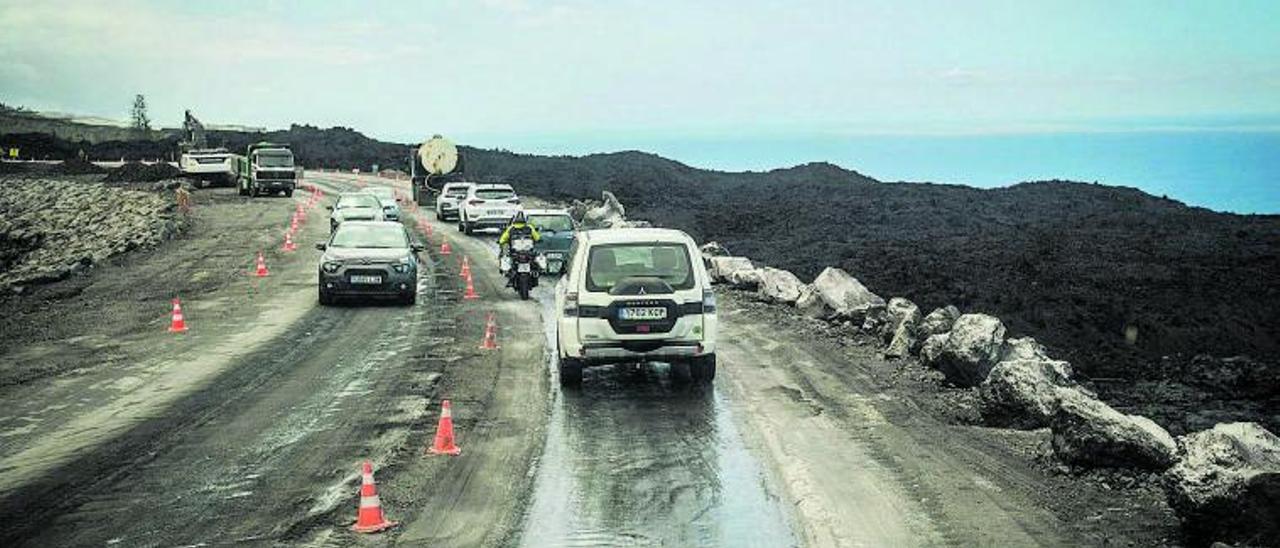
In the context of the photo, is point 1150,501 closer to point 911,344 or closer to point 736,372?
point 736,372

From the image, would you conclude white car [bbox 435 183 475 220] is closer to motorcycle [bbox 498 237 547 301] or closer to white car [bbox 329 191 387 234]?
white car [bbox 329 191 387 234]

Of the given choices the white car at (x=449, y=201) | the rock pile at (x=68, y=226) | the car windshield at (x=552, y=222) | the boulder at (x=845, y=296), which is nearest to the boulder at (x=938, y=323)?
the boulder at (x=845, y=296)

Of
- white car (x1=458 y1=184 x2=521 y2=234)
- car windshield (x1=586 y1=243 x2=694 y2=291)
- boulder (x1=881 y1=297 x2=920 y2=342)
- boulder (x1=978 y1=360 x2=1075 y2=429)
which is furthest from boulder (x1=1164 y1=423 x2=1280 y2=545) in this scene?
white car (x1=458 y1=184 x2=521 y2=234)

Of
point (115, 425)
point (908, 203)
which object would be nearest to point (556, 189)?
point (908, 203)

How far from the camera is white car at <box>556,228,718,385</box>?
14055 millimetres

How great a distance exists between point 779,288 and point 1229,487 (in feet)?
53.2

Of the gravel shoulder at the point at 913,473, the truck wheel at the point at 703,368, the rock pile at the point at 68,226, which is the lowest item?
the rock pile at the point at 68,226

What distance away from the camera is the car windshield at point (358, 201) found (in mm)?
40375

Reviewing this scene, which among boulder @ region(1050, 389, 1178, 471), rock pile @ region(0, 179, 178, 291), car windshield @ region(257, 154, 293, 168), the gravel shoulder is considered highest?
car windshield @ region(257, 154, 293, 168)

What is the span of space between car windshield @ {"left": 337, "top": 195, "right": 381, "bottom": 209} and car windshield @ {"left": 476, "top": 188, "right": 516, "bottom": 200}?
14.4ft

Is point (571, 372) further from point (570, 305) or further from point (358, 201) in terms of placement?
point (358, 201)

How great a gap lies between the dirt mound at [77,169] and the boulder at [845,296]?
2639 inches

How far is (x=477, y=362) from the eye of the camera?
16859 mm

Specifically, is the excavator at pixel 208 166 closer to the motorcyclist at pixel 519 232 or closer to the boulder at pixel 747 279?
the motorcyclist at pixel 519 232
